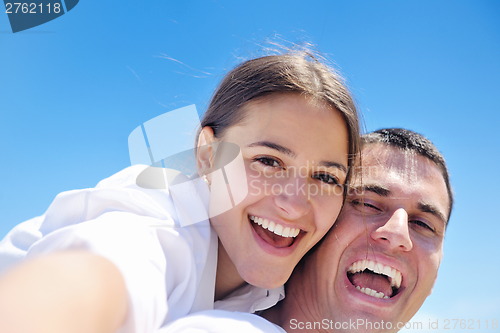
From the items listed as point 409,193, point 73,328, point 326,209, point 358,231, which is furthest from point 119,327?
point 409,193

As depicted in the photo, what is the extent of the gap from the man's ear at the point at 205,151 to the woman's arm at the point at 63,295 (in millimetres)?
1051

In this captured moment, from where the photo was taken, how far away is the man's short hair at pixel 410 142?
2893 millimetres

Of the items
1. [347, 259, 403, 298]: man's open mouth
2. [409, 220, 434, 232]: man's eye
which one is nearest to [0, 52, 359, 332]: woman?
[347, 259, 403, 298]: man's open mouth

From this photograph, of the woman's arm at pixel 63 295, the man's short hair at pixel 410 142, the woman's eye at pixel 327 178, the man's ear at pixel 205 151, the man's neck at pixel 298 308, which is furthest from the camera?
the man's short hair at pixel 410 142

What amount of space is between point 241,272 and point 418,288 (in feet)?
4.20

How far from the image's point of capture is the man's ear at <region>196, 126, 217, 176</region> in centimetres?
223

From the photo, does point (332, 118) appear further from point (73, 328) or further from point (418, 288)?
point (73, 328)

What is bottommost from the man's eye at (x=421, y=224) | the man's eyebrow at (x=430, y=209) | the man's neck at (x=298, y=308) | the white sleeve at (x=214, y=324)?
the man's neck at (x=298, y=308)

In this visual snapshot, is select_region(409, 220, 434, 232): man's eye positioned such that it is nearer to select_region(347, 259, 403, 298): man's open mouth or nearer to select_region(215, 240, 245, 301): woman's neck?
select_region(347, 259, 403, 298): man's open mouth

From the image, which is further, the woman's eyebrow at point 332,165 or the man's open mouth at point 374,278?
the man's open mouth at point 374,278

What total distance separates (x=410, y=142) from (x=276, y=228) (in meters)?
1.28

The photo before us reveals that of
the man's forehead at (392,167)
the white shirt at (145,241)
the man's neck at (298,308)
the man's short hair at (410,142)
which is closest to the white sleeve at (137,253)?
the white shirt at (145,241)

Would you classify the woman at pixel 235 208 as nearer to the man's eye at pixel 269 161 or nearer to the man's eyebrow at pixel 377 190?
the man's eye at pixel 269 161

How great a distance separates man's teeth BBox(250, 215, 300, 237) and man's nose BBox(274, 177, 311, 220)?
0.24ft
